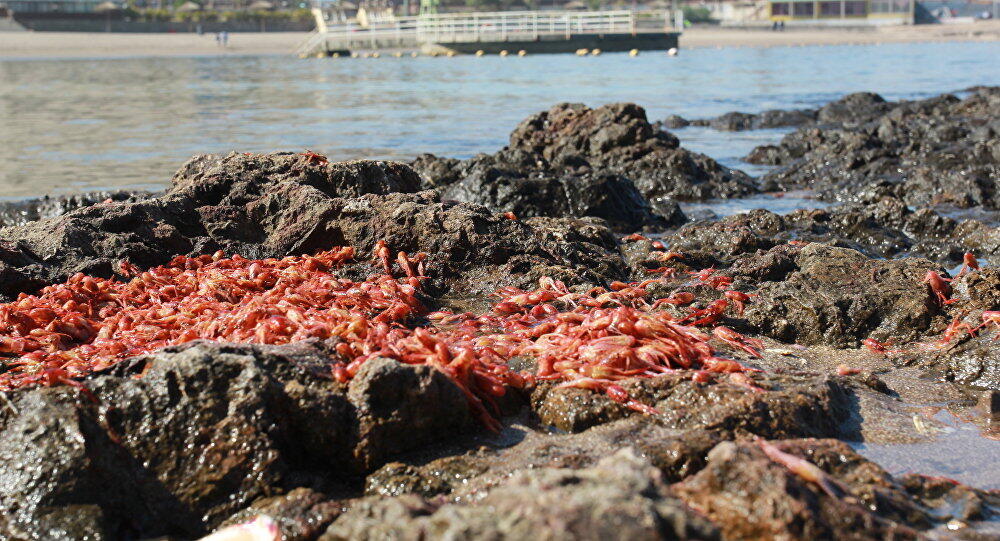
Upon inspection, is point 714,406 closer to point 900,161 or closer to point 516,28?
point 900,161

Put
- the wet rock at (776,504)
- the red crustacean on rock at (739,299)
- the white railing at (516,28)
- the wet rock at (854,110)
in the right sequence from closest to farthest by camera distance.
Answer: the wet rock at (776,504)
the red crustacean on rock at (739,299)
the wet rock at (854,110)
the white railing at (516,28)

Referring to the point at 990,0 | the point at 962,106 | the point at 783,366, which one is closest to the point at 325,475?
the point at 783,366

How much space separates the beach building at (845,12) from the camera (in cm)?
11088

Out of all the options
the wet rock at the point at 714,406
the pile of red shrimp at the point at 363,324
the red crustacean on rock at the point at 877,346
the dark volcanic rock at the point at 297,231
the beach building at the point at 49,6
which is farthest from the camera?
the beach building at the point at 49,6

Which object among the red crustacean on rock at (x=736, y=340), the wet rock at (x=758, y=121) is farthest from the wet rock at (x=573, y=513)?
the wet rock at (x=758, y=121)

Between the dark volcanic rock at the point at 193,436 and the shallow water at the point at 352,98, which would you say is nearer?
the dark volcanic rock at the point at 193,436

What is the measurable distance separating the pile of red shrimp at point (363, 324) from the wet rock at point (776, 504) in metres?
1.33

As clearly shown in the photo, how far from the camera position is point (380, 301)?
676 cm

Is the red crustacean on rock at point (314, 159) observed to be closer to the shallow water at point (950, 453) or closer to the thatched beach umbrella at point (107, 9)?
the shallow water at point (950, 453)

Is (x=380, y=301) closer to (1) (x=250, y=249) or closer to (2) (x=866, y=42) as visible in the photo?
(1) (x=250, y=249)

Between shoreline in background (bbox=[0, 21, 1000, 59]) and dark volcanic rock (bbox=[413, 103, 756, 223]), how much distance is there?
59.1 meters

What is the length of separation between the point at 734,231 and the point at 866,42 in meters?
97.9

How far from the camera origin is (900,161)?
52.9ft

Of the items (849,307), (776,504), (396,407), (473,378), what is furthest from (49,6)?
(776,504)
